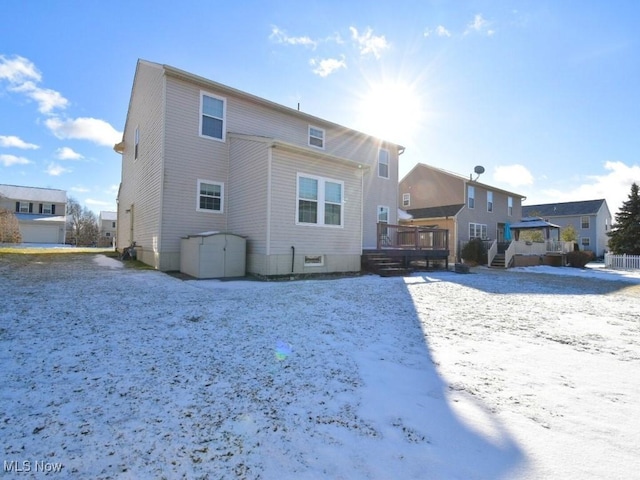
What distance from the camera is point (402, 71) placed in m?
11.4

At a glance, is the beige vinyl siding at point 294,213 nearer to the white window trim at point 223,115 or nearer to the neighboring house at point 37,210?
the white window trim at point 223,115

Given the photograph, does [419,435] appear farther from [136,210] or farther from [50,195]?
[50,195]

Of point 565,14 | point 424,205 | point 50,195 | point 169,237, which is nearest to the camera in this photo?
point 565,14

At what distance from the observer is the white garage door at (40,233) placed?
32.2m

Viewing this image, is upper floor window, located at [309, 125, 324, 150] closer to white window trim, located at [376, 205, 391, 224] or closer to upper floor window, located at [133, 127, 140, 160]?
white window trim, located at [376, 205, 391, 224]

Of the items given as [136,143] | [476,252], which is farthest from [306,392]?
[476,252]

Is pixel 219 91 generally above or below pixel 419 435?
above

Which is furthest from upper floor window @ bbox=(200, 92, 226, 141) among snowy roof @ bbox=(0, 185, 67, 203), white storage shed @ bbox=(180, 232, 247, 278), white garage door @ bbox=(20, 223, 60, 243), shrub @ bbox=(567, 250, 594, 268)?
snowy roof @ bbox=(0, 185, 67, 203)

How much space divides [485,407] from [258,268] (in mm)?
7955

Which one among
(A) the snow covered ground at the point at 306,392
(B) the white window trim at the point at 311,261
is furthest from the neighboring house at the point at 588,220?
(A) the snow covered ground at the point at 306,392

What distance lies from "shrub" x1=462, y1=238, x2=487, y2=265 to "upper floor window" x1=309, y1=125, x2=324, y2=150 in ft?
40.8

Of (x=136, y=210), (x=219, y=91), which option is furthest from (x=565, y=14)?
(x=136, y=210)

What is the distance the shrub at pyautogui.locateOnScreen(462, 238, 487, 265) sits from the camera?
67.8 ft

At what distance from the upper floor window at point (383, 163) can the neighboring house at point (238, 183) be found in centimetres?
603
